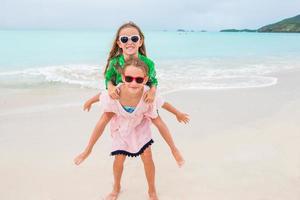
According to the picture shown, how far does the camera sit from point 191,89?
925cm

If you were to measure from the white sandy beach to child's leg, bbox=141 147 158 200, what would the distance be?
0.37 feet

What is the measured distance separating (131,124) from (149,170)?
482 mm

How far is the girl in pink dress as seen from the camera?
10.3ft

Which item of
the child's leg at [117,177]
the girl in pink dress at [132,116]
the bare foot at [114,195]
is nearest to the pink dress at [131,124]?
the girl in pink dress at [132,116]

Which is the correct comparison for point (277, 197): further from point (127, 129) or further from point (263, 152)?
point (127, 129)

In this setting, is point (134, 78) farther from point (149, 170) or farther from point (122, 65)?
point (149, 170)

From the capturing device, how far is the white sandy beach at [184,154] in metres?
3.76

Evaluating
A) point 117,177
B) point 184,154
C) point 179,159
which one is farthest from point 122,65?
point 184,154

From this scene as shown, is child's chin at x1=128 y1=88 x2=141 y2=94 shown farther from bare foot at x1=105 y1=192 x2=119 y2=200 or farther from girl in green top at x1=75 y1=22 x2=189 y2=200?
bare foot at x1=105 y1=192 x2=119 y2=200

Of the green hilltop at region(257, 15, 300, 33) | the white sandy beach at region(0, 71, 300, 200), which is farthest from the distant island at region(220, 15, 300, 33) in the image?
the white sandy beach at region(0, 71, 300, 200)

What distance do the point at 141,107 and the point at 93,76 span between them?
9620 mm

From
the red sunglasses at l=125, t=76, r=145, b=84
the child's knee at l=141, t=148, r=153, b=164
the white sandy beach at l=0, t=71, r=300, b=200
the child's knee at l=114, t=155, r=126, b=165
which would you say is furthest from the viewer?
the white sandy beach at l=0, t=71, r=300, b=200

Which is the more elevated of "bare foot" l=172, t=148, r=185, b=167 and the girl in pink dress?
the girl in pink dress

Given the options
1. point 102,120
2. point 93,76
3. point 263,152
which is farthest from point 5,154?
point 93,76
